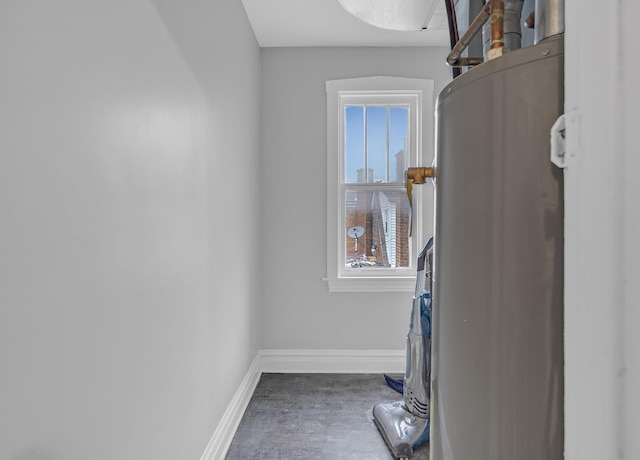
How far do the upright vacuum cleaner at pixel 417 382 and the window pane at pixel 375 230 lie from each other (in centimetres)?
99

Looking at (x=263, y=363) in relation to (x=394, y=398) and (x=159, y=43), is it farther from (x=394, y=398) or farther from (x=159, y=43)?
(x=159, y=43)

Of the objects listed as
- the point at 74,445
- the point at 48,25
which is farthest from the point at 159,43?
the point at 74,445

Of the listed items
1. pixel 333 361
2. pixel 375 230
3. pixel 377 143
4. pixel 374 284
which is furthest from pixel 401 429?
pixel 377 143

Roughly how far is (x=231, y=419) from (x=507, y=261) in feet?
5.88

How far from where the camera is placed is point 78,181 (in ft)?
2.60

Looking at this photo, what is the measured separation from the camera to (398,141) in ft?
9.61

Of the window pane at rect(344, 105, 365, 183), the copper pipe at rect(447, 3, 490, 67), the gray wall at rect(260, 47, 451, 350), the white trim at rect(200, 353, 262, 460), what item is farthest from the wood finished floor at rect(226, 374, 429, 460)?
the copper pipe at rect(447, 3, 490, 67)

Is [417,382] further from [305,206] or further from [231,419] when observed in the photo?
[305,206]

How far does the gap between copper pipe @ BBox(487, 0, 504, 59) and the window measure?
2106mm

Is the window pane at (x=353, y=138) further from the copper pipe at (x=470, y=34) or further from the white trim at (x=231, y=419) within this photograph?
the copper pipe at (x=470, y=34)

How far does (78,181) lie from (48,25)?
0.31m

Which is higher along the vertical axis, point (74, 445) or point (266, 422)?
point (74, 445)

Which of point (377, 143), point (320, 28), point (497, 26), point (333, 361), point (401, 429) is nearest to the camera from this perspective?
point (497, 26)

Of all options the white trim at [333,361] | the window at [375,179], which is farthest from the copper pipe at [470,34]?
the white trim at [333,361]
